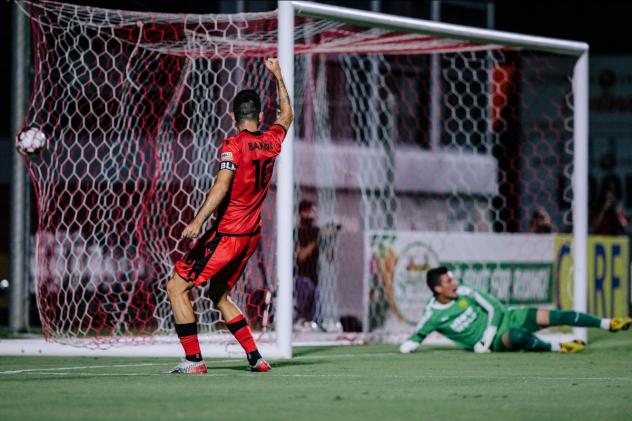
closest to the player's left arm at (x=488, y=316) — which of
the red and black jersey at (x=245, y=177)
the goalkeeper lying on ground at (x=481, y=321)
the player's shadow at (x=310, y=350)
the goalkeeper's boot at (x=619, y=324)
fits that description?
the goalkeeper lying on ground at (x=481, y=321)

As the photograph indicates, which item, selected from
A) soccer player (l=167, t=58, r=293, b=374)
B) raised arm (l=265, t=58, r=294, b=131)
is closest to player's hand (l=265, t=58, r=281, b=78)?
raised arm (l=265, t=58, r=294, b=131)

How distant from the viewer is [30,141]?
8.91 meters

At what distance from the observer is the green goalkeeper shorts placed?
9.16m

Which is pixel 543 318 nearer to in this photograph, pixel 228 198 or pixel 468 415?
pixel 228 198

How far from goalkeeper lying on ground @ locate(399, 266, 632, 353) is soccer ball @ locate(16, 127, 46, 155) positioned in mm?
3172

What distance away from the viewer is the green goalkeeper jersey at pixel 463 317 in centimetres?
918

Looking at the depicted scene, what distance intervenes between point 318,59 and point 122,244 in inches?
134

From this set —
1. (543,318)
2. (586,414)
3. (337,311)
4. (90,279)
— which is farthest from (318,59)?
(586,414)

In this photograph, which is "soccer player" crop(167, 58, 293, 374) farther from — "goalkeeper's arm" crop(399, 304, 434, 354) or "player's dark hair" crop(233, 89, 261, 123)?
"goalkeeper's arm" crop(399, 304, 434, 354)

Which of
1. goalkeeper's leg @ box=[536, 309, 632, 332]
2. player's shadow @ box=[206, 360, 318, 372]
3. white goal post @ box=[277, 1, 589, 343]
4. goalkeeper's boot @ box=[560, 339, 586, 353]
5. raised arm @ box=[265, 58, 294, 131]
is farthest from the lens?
goalkeeper's boot @ box=[560, 339, 586, 353]

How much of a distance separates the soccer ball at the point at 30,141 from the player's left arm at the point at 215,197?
2862mm

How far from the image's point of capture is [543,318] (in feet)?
30.2

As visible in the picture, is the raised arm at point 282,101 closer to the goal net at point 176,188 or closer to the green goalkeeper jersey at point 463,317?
the goal net at point 176,188

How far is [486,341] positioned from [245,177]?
3212mm
